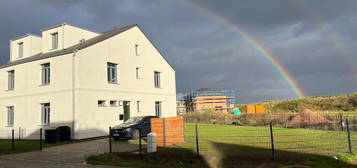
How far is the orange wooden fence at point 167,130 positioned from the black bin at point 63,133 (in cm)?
816

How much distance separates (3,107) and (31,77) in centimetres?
511

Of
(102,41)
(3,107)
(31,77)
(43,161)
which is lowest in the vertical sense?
(43,161)

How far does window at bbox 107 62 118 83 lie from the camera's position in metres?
23.2

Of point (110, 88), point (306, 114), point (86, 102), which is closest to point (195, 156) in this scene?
point (86, 102)

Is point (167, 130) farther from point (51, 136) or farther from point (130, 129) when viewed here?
point (51, 136)

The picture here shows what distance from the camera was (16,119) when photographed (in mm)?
24016

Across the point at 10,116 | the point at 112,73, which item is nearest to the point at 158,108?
the point at 112,73

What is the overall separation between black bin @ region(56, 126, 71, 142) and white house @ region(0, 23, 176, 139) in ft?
1.35

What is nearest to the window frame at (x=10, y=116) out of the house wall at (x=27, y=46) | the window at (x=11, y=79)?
the window at (x=11, y=79)

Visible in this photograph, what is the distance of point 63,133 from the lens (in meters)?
19.4

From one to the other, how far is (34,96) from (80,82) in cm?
547

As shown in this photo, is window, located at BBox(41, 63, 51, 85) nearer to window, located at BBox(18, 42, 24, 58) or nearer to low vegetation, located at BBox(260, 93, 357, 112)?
window, located at BBox(18, 42, 24, 58)

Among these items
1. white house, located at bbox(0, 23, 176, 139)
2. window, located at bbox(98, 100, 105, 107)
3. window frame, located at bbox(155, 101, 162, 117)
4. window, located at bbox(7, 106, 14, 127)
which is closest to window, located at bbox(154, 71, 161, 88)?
white house, located at bbox(0, 23, 176, 139)

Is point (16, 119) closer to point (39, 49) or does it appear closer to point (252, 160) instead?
point (39, 49)
